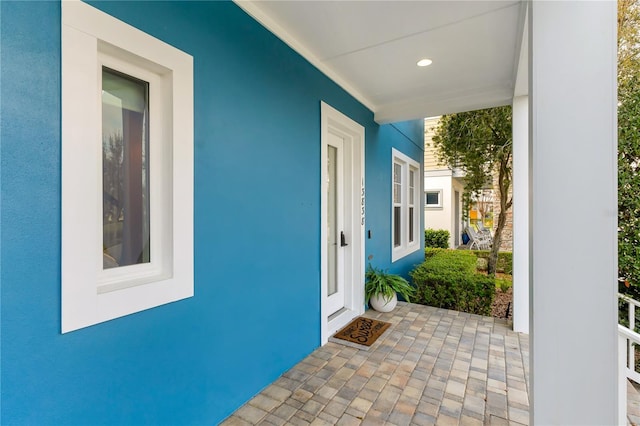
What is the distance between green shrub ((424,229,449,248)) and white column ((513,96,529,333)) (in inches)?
276

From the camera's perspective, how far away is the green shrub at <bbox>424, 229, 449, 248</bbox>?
10.2m

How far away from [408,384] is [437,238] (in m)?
8.69

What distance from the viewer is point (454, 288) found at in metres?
4.15

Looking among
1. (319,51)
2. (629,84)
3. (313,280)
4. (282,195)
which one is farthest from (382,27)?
(629,84)

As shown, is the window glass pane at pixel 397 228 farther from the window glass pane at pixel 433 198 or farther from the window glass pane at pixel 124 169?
the window glass pane at pixel 433 198

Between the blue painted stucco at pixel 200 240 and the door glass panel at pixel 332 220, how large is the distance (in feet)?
2.02

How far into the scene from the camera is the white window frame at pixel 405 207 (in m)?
5.06

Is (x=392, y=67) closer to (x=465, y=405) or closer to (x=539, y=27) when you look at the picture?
(x=539, y=27)

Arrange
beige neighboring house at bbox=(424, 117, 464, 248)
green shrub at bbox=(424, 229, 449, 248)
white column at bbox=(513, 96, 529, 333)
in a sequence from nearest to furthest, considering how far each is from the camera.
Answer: white column at bbox=(513, 96, 529, 333) < green shrub at bbox=(424, 229, 449, 248) < beige neighboring house at bbox=(424, 117, 464, 248)

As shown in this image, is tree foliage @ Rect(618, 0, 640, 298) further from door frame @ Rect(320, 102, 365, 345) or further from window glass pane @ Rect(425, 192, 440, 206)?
window glass pane @ Rect(425, 192, 440, 206)

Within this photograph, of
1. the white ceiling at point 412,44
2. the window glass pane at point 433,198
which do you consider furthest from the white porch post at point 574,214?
the window glass pane at point 433,198

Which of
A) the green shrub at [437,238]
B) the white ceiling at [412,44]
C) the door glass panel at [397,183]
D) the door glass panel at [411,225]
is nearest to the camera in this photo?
the white ceiling at [412,44]

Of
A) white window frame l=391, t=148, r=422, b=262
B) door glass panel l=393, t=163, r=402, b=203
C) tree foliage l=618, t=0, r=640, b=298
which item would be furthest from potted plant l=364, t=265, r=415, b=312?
tree foliage l=618, t=0, r=640, b=298

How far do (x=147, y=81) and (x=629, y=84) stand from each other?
4367 mm
